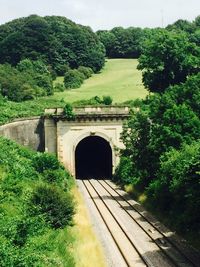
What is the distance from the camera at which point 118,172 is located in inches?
2080

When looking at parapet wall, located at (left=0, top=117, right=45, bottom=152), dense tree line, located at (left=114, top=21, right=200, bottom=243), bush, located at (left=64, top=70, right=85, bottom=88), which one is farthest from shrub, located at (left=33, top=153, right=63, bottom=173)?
bush, located at (left=64, top=70, right=85, bottom=88)

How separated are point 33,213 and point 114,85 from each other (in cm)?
6463

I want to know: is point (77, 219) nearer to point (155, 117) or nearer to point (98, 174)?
point (155, 117)

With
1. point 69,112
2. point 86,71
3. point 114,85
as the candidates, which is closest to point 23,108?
point 69,112

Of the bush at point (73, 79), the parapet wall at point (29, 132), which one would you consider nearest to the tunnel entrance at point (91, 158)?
the parapet wall at point (29, 132)

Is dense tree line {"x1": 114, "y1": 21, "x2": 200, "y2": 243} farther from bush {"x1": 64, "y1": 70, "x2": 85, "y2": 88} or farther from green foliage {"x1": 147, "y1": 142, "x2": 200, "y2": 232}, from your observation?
bush {"x1": 64, "y1": 70, "x2": 85, "y2": 88}

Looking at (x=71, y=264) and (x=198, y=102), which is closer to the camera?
(x=71, y=264)

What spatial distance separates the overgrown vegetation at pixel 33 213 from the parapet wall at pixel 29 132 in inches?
300

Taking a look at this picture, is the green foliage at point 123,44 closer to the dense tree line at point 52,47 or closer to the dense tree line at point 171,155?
the dense tree line at point 52,47

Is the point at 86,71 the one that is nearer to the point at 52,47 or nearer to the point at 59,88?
the point at 52,47

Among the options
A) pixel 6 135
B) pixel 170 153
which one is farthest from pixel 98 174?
pixel 170 153

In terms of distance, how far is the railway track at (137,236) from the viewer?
2527cm

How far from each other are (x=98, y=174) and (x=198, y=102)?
25.9 meters

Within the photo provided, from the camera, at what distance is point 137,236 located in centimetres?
3011
